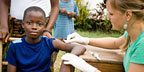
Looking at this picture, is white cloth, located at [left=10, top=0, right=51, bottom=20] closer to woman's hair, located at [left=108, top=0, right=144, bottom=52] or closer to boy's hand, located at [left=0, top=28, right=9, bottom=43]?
boy's hand, located at [left=0, top=28, right=9, bottom=43]

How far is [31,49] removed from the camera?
5.74 feet

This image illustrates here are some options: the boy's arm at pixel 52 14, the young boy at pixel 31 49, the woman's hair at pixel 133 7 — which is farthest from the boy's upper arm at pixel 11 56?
the woman's hair at pixel 133 7

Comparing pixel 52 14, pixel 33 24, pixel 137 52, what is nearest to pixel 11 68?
pixel 33 24

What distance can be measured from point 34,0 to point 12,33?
404mm

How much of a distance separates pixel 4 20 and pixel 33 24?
0.37 m

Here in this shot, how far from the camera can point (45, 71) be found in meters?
1.80

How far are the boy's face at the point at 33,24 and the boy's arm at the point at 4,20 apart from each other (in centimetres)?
22

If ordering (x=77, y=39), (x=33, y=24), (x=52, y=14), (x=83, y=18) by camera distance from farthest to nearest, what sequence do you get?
(x=83, y=18), (x=77, y=39), (x=52, y=14), (x=33, y=24)

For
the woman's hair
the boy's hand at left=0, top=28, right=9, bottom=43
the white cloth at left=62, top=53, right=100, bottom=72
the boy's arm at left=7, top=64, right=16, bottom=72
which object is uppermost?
the woman's hair

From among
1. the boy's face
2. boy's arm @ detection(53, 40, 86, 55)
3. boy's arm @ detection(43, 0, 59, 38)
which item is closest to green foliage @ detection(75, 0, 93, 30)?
boy's arm @ detection(43, 0, 59, 38)

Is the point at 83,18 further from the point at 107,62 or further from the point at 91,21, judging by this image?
the point at 107,62

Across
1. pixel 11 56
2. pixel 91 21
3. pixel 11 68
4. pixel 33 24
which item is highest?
pixel 33 24

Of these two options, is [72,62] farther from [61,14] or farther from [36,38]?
[61,14]

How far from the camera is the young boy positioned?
1.70 metres
